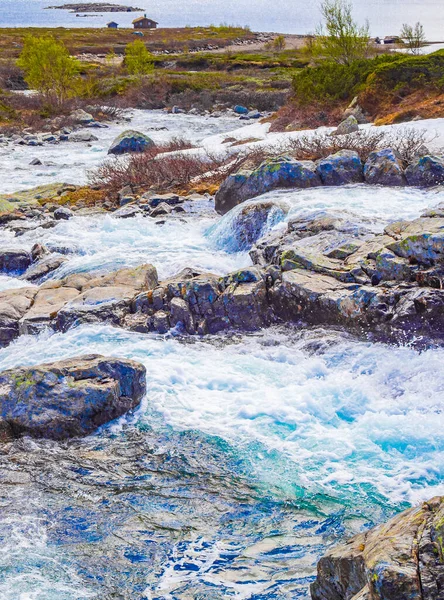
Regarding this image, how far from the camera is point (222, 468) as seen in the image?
8.71 m

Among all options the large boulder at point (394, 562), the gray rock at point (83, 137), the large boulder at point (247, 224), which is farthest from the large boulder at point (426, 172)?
the gray rock at point (83, 137)

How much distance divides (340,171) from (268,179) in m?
2.06

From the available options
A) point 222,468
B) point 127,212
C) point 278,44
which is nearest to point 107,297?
point 222,468

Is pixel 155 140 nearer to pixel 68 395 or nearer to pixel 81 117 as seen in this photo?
pixel 81 117

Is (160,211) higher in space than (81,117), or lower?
lower

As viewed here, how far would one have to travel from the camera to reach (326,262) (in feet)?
42.8

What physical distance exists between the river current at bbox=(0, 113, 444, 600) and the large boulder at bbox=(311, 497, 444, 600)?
3.24 ft

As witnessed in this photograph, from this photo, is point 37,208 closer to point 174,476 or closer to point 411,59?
point 174,476

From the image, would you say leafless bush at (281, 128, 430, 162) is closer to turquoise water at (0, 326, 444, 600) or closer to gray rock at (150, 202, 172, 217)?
gray rock at (150, 202, 172, 217)

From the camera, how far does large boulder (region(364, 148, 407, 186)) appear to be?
1808 cm

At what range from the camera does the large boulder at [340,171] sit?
18.7 meters

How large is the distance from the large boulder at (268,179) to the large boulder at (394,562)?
14.2 metres

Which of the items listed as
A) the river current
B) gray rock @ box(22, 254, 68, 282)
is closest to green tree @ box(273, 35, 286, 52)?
gray rock @ box(22, 254, 68, 282)

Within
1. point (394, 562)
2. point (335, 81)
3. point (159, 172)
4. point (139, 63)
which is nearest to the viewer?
point (394, 562)
